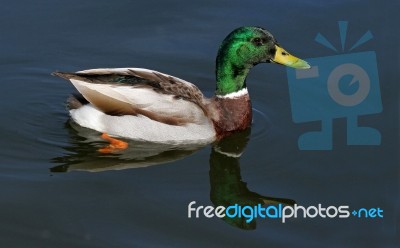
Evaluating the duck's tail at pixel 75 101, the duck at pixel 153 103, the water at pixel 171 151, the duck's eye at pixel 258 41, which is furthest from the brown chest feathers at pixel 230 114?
the duck's tail at pixel 75 101

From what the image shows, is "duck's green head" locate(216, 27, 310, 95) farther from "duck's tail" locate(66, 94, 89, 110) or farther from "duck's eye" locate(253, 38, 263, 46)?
"duck's tail" locate(66, 94, 89, 110)

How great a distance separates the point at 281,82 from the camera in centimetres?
1009

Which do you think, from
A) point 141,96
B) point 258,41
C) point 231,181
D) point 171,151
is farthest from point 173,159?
point 258,41

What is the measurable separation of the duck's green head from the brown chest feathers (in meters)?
0.11

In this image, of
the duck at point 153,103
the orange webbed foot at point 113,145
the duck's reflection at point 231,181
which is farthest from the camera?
the duck at point 153,103

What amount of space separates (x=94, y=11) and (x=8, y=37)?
3.63 feet

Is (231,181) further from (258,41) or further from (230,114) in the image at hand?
(258,41)

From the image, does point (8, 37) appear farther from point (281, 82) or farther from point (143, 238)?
point (143, 238)

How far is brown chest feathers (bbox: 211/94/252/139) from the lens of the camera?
364 inches

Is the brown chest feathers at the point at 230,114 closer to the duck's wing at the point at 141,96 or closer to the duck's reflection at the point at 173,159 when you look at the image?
the duck's reflection at the point at 173,159

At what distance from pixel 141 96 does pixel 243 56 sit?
1044mm

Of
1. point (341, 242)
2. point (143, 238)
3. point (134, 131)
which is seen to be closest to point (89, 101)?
point (134, 131)

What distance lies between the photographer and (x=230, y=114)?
9328mm

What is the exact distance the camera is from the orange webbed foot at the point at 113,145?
884 centimetres
